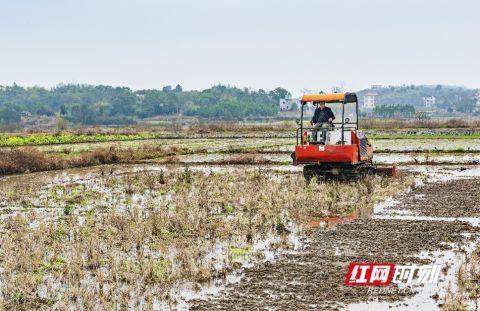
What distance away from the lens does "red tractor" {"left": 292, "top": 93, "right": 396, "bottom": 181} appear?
817 inches

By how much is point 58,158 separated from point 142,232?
21.1 metres

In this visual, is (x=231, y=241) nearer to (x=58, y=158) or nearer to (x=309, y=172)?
(x=309, y=172)

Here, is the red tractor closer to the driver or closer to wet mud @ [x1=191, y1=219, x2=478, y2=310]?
the driver

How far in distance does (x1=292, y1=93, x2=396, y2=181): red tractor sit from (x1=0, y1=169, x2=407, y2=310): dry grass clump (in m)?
0.74

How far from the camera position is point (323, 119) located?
68.4 ft

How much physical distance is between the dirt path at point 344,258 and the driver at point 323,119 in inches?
163

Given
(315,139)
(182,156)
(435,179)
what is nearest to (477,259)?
(315,139)

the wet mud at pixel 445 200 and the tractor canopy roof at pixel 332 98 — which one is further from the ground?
the tractor canopy roof at pixel 332 98

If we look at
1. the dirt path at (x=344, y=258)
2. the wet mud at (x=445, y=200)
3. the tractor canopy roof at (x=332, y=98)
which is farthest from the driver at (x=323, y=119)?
the dirt path at (x=344, y=258)

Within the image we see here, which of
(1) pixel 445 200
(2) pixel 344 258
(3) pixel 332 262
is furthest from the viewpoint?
(1) pixel 445 200

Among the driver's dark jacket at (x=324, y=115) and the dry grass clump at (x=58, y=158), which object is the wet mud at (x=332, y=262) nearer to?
the driver's dark jacket at (x=324, y=115)

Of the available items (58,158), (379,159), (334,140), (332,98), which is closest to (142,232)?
(334,140)

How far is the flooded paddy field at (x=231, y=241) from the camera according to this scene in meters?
9.26

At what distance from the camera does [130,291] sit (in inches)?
375
